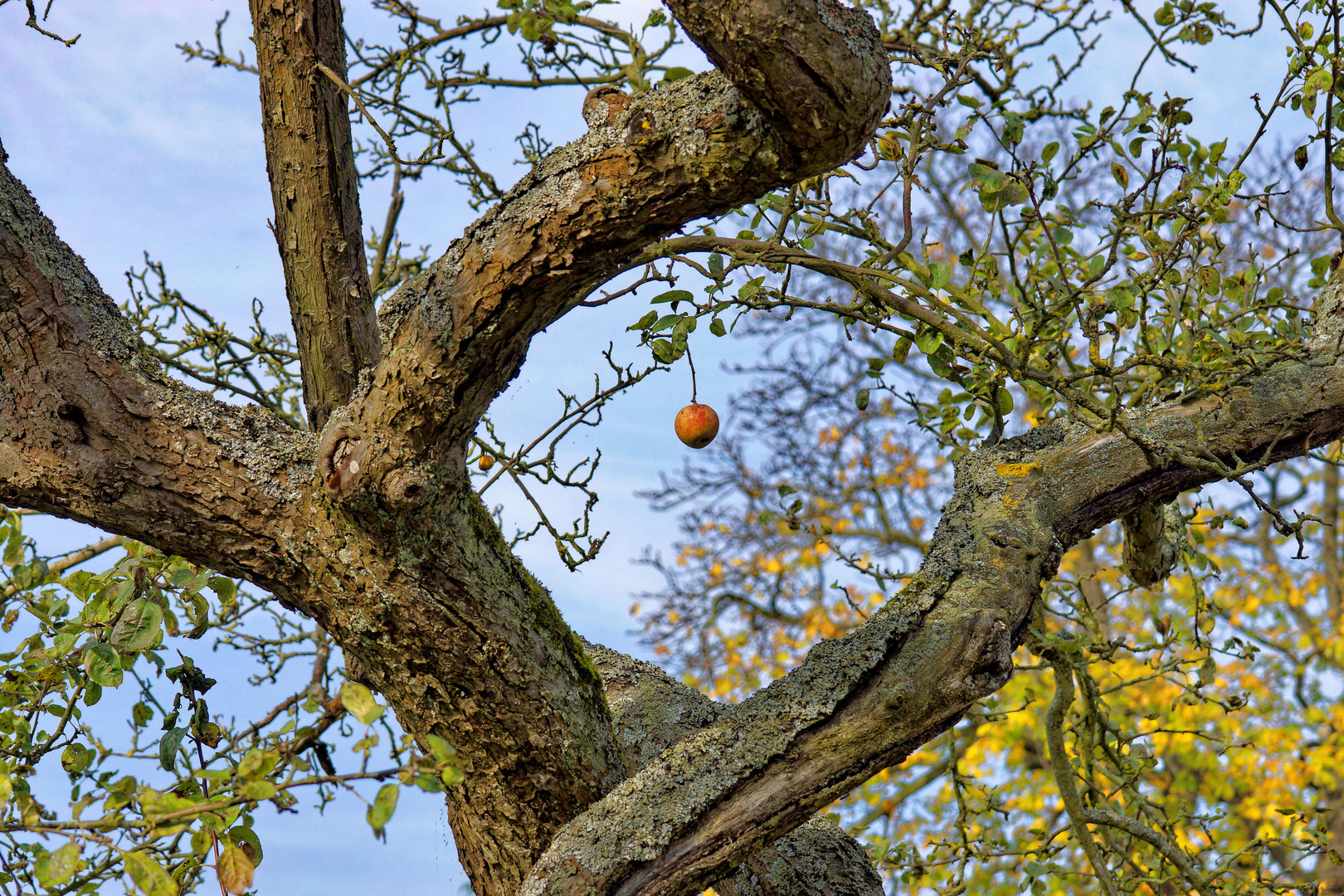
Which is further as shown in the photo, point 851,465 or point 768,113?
point 851,465

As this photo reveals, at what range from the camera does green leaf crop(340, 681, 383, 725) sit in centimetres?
116

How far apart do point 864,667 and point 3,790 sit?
57.1 inches

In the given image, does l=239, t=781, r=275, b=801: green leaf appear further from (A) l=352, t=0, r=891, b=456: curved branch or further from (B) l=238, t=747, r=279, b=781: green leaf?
(A) l=352, t=0, r=891, b=456: curved branch

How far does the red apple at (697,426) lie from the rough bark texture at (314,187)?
2.55 feet

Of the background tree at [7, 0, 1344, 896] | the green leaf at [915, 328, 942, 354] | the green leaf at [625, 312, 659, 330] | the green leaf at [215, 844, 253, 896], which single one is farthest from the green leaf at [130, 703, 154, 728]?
the green leaf at [915, 328, 942, 354]

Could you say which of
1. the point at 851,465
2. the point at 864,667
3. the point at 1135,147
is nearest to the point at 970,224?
the point at 851,465

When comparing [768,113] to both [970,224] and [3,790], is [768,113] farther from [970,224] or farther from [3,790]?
[970,224]

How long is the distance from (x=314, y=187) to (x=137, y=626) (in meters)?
1.06

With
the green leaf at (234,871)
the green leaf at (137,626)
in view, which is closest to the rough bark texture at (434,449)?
the green leaf at (137,626)

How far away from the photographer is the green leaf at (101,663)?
5.68 feet

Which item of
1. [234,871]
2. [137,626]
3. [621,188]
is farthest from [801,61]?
[137,626]

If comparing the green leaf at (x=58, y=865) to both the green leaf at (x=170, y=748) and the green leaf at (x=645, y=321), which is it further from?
the green leaf at (x=645, y=321)

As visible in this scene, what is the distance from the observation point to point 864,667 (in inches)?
79.1

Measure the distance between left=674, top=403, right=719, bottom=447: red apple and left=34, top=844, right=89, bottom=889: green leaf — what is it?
1576mm
